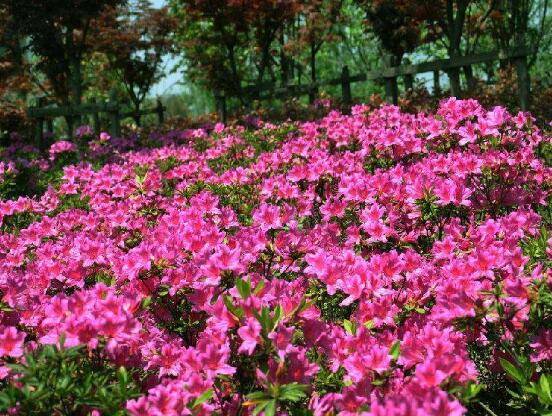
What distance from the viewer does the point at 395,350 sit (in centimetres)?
192

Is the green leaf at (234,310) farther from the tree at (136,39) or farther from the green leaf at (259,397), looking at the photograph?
the tree at (136,39)

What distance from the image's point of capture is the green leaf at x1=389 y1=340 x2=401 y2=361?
6.23 ft

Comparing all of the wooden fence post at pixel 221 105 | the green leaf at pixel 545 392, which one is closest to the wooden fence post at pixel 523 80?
the wooden fence post at pixel 221 105

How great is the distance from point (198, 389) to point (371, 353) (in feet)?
1.86

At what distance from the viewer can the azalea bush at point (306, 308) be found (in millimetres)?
1798

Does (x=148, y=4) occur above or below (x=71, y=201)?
above

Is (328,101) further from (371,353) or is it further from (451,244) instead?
(371,353)

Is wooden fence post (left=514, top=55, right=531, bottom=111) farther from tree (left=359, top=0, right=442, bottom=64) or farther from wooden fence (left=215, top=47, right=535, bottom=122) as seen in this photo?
tree (left=359, top=0, right=442, bottom=64)

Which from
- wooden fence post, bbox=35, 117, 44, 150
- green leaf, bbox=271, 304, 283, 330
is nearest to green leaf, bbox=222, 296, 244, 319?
green leaf, bbox=271, 304, 283, 330

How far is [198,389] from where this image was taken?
6.03ft

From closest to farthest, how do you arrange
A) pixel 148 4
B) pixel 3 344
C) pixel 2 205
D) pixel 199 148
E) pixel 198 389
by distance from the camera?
1. pixel 198 389
2. pixel 3 344
3. pixel 2 205
4. pixel 199 148
5. pixel 148 4

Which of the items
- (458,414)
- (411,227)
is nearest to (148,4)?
(411,227)

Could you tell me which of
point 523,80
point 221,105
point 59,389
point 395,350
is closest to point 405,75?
point 523,80

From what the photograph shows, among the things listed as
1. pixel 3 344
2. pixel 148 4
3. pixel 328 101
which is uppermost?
pixel 148 4
